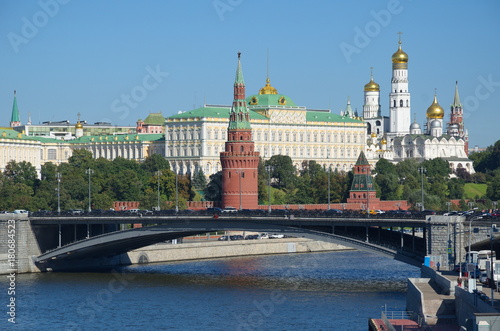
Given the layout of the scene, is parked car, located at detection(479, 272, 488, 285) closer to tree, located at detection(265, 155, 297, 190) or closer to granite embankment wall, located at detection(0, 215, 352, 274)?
granite embankment wall, located at detection(0, 215, 352, 274)

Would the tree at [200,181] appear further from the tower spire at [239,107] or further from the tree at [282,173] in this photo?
the tower spire at [239,107]

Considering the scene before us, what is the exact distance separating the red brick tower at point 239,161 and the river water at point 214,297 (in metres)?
28.8

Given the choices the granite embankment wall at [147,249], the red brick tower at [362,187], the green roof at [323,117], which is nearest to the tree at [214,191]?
the red brick tower at [362,187]

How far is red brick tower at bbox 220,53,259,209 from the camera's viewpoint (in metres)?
122

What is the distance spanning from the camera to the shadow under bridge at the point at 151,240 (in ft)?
247

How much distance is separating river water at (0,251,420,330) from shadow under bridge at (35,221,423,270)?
173 cm

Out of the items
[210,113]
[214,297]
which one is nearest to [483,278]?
[214,297]

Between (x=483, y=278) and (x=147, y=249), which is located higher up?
(x=483, y=278)

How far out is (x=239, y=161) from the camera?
4852 inches

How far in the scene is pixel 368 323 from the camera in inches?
2335

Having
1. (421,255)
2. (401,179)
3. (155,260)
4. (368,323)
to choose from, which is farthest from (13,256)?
(401,179)

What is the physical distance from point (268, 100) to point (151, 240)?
92434 millimetres

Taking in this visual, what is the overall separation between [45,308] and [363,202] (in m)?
65.9

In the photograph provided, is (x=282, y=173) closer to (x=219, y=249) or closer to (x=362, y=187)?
(x=362, y=187)
